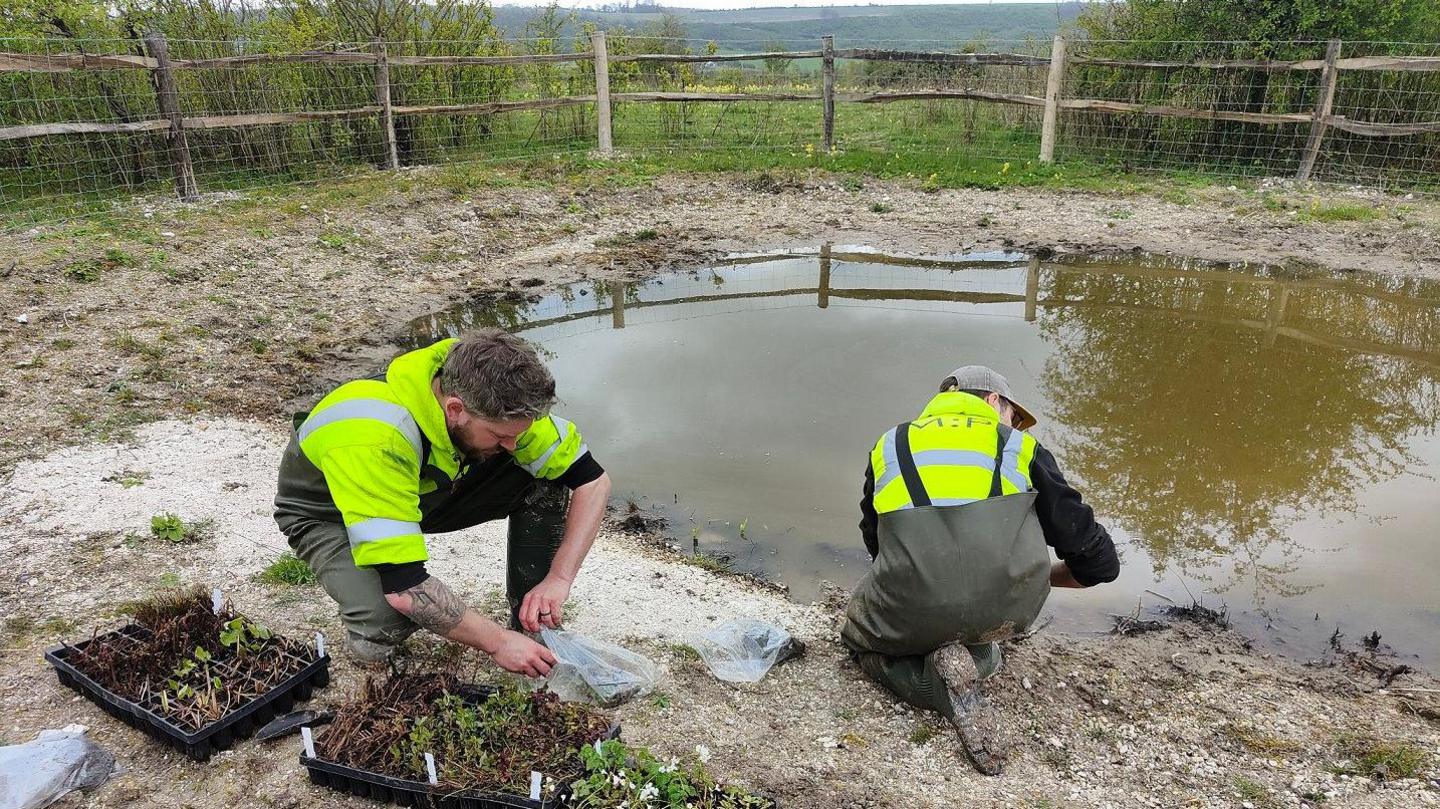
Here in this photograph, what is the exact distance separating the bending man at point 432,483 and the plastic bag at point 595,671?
Result: 23cm

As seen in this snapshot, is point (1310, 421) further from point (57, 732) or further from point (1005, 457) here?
point (57, 732)

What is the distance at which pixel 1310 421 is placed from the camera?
18.2ft

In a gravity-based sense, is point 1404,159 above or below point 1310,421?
above

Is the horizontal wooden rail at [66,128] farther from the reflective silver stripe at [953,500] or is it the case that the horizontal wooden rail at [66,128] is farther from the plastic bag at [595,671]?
the reflective silver stripe at [953,500]

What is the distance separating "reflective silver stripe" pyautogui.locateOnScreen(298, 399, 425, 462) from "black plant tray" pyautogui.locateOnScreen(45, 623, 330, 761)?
2.72 ft

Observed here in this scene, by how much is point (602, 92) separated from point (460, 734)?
11528 mm

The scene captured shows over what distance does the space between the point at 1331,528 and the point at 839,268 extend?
5.07m

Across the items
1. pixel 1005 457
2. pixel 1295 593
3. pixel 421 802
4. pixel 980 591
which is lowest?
pixel 1295 593

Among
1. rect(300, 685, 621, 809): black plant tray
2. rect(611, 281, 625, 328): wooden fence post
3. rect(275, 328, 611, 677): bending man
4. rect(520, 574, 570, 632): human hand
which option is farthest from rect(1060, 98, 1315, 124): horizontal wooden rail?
rect(300, 685, 621, 809): black plant tray

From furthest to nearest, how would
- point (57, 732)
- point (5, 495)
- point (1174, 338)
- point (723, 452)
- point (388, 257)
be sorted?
1. point (388, 257)
2. point (1174, 338)
3. point (723, 452)
4. point (5, 495)
5. point (57, 732)

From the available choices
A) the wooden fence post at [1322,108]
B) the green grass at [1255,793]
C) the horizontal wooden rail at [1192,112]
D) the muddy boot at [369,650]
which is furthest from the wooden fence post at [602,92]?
the green grass at [1255,793]

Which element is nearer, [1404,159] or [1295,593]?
[1295,593]

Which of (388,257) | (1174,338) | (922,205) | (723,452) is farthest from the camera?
(922,205)

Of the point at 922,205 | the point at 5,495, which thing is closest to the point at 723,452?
the point at 5,495
